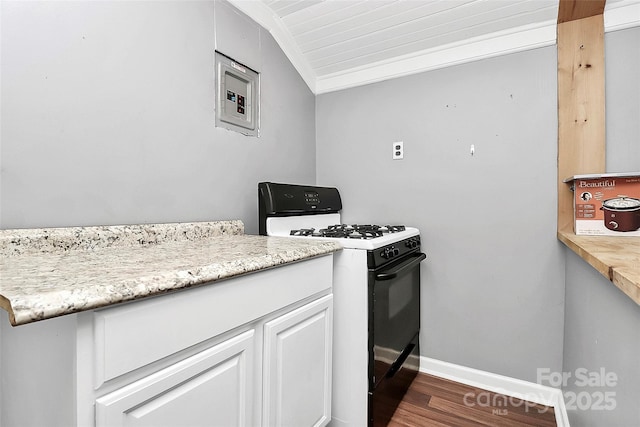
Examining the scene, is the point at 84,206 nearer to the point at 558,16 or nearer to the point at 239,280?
the point at 239,280

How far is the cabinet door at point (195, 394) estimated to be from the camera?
654mm

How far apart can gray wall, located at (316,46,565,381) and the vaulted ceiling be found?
0.09 meters

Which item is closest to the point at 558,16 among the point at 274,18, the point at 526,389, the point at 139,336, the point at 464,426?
the point at 274,18

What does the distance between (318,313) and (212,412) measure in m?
0.54

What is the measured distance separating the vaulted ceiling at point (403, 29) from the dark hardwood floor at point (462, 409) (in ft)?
6.20

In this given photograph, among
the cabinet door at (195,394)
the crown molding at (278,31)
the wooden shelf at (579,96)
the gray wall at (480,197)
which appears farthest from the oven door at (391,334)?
the crown molding at (278,31)

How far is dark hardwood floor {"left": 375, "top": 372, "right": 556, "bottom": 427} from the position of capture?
5.02ft

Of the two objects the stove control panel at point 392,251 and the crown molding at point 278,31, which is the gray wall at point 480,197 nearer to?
the stove control panel at point 392,251

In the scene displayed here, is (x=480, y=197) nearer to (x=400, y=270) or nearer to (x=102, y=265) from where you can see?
(x=400, y=270)

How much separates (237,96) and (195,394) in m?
1.42

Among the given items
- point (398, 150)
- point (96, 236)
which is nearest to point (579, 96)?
point (398, 150)

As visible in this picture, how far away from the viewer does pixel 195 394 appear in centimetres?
78

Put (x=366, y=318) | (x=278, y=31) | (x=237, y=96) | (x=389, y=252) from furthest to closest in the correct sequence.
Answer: (x=278, y=31) → (x=237, y=96) → (x=389, y=252) → (x=366, y=318)

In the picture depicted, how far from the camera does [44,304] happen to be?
1.67 feet
